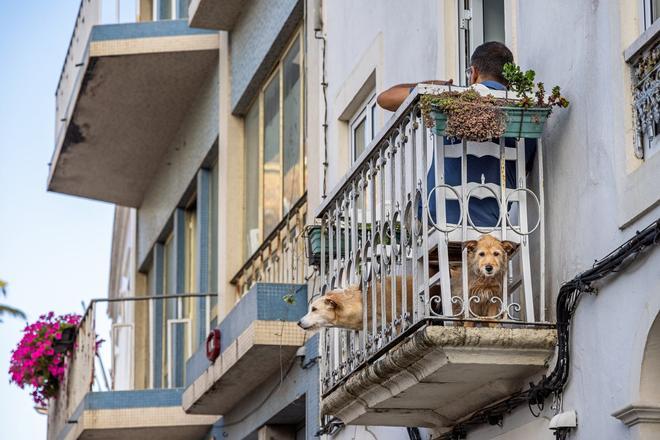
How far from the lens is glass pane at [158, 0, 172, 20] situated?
21.7 m

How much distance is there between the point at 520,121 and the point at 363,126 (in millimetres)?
4803

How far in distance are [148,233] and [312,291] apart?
35.2ft

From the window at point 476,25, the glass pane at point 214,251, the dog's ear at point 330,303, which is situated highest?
the glass pane at point 214,251

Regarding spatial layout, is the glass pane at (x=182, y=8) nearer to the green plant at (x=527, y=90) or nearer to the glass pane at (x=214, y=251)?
the glass pane at (x=214, y=251)

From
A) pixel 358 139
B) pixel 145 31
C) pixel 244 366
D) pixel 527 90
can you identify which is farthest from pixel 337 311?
pixel 145 31

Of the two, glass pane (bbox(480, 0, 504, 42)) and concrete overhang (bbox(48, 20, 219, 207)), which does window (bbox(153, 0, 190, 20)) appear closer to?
concrete overhang (bbox(48, 20, 219, 207))

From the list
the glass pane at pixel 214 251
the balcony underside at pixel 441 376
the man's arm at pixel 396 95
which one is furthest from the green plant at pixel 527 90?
the glass pane at pixel 214 251

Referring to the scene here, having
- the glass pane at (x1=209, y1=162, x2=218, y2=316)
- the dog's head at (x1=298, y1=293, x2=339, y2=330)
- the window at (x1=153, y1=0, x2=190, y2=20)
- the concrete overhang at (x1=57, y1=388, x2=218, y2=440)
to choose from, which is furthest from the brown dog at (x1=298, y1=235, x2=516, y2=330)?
the window at (x1=153, y1=0, x2=190, y2=20)

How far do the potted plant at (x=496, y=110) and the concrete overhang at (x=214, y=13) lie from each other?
8829 mm

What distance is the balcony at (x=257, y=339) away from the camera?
1392cm

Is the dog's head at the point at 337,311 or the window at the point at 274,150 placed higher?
the window at the point at 274,150

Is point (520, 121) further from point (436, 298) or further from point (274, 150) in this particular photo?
point (274, 150)

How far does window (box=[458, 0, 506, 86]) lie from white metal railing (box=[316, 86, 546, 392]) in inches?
33.1

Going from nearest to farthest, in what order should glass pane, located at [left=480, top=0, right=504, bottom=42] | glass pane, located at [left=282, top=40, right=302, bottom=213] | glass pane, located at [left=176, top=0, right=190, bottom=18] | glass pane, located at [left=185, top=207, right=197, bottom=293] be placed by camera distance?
glass pane, located at [left=480, top=0, right=504, bottom=42], glass pane, located at [left=282, top=40, right=302, bottom=213], glass pane, located at [left=176, top=0, right=190, bottom=18], glass pane, located at [left=185, top=207, right=197, bottom=293]
